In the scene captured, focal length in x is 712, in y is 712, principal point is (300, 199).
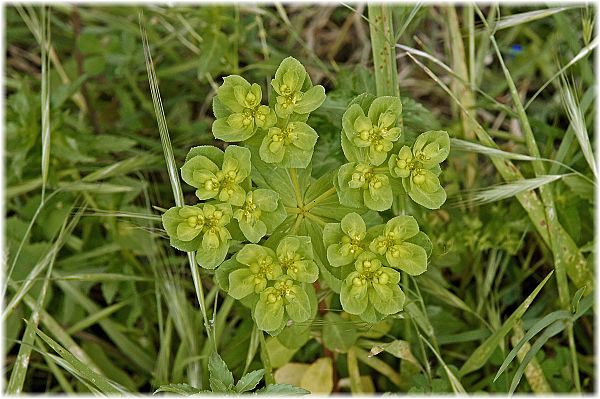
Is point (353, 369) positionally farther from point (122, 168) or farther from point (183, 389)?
point (122, 168)

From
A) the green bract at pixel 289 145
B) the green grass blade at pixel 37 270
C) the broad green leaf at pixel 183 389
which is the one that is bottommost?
the broad green leaf at pixel 183 389

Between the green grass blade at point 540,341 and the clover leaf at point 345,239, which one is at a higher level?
the clover leaf at point 345,239

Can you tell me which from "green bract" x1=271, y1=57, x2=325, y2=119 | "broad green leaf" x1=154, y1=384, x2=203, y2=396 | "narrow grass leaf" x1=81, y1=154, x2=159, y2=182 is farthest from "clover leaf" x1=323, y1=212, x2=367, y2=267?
"narrow grass leaf" x1=81, y1=154, x2=159, y2=182

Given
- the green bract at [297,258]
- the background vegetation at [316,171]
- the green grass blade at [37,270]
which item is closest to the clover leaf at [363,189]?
the green bract at [297,258]

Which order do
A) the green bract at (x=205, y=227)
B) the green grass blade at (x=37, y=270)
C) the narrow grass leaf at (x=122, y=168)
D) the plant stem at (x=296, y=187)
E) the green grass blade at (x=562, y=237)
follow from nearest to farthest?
the green bract at (x=205, y=227) < the plant stem at (x=296, y=187) < the green grass blade at (x=37, y=270) < the green grass blade at (x=562, y=237) < the narrow grass leaf at (x=122, y=168)

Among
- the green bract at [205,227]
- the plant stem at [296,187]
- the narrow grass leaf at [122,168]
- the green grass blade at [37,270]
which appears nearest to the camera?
the green bract at [205,227]

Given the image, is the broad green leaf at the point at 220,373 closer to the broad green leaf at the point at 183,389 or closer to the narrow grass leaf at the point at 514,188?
the broad green leaf at the point at 183,389

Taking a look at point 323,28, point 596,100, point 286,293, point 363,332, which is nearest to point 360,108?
point 286,293

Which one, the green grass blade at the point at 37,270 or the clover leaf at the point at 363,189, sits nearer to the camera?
the clover leaf at the point at 363,189
